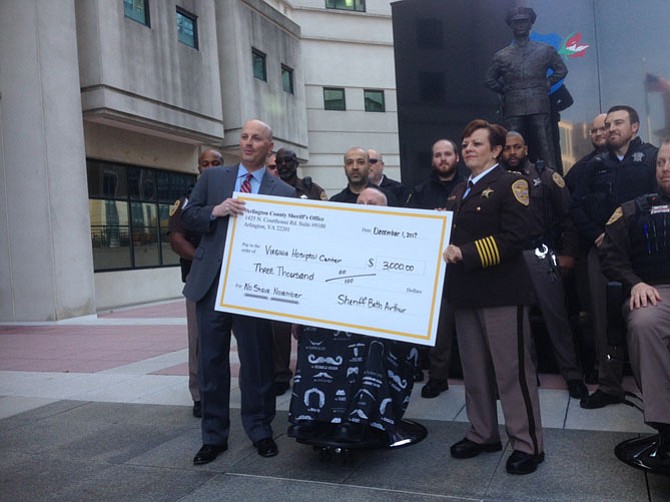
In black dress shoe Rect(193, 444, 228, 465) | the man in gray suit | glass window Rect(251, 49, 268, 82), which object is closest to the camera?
black dress shoe Rect(193, 444, 228, 465)

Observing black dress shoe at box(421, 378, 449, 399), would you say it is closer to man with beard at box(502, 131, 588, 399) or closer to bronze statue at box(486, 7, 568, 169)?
man with beard at box(502, 131, 588, 399)

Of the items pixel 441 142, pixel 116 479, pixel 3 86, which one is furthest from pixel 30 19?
pixel 116 479

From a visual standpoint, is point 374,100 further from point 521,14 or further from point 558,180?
point 558,180

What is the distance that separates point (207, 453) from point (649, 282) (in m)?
2.69

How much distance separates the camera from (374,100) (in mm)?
24203

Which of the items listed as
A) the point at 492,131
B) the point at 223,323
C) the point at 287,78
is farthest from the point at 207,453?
the point at 287,78

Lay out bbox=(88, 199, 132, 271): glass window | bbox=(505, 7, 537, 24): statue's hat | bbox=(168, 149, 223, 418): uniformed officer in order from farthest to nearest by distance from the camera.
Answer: bbox=(88, 199, 132, 271): glass window → bbox=(505, 7, 537, 24): statue's hat → bbox=(168, 149, 223, 418): uniformed officer

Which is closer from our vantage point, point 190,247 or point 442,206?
point 190,247

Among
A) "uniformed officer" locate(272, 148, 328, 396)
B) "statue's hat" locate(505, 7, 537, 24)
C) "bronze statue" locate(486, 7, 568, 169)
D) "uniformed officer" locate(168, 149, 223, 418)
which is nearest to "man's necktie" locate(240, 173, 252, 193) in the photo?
"uniformed officer" locate(168, 149, 223, 418)

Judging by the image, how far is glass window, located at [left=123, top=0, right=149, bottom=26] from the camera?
14117 millimetres

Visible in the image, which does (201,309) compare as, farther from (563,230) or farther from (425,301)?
(563,230)

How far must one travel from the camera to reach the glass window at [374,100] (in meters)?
24.0

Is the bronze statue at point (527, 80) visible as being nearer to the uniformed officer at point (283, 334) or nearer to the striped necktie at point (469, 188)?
the uniformed officer at point (283, 334)

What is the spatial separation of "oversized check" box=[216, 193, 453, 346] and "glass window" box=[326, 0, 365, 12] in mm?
22038
